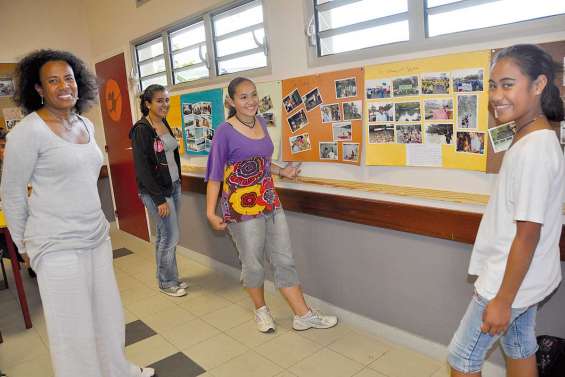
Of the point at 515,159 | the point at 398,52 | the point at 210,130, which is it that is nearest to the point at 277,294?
the point at 210,130

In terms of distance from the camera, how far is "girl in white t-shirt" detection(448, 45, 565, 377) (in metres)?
1.18

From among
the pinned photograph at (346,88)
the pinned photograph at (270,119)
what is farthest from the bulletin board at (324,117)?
the pinned photograph at (270,119)

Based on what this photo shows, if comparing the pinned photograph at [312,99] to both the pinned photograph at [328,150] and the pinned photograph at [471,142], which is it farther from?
the pinned photograph at [471,142]

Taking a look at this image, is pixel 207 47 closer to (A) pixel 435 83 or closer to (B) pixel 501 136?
(A) pixel 435 83

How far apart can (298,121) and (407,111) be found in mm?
740

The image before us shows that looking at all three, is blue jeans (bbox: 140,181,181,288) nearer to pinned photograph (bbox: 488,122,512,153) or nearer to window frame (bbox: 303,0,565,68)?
window frame (bbox: 303,0,565,68)

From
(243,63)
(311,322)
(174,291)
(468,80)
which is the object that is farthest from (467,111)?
(174,291)

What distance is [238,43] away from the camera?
10.1 ft

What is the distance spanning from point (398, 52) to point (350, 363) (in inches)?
61.1

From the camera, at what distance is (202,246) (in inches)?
150

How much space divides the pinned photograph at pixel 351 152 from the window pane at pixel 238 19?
1.08 metres

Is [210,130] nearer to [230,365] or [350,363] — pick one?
[230,365]

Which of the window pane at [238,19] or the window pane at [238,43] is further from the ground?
the window pane at [238,19]

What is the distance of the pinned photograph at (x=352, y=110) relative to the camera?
227 cm
